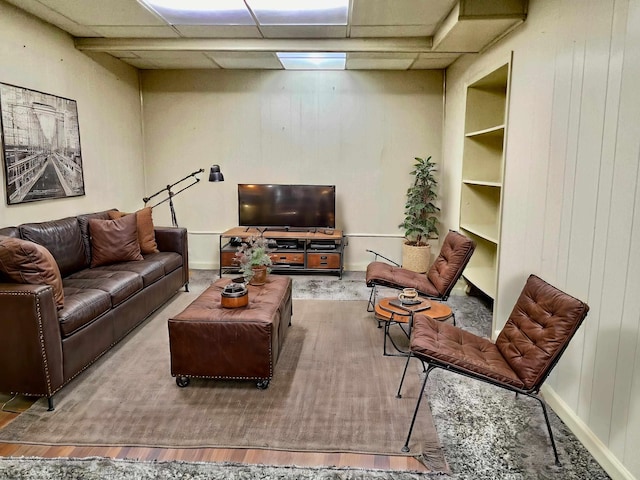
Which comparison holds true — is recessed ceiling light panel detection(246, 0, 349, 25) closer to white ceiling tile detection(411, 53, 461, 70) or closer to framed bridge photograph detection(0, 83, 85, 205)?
white ceiling tile detection(411, 53, 461, 70)

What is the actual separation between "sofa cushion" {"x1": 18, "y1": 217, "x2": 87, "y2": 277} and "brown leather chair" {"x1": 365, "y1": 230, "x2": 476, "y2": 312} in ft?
8.34

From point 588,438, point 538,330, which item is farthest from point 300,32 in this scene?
point 588,438

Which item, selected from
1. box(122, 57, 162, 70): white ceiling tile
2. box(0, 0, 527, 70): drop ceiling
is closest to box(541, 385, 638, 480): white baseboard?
box(0, 0, 527, 70): drop ceiling

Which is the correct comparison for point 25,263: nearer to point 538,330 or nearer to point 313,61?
point 538,330

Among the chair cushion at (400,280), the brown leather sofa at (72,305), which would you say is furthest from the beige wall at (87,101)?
the chair cushion at (400,280)

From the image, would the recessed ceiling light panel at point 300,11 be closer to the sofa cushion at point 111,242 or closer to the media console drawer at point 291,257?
the sofa cushion at point 111,242

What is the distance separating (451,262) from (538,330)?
1490 mm

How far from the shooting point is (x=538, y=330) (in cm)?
232

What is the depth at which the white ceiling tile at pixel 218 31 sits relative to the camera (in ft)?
13.7

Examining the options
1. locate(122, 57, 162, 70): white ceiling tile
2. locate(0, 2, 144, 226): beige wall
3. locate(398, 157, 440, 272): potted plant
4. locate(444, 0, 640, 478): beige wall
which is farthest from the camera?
locate(398, 157, 440, 272): potted plant

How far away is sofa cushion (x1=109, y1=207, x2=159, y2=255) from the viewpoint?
4457mm

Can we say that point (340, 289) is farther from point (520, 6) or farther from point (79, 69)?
point (79, 69)

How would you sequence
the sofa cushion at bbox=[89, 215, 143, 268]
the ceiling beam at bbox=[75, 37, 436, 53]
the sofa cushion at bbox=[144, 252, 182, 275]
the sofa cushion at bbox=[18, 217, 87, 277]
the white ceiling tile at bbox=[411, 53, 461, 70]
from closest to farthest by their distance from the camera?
1. the sofa cushion at bbox=[18, 217, 87, 277]
2. the sofa cushion at bbox=[89, 215, 143, 268]
3. the sofa cushion at bbox=[144, 252, 182, 275]
4. the ceiling beam at bbox=[75, 37, 436, 53]
5. the white ceiling tile at bbox=[411, 53, 461, 70]

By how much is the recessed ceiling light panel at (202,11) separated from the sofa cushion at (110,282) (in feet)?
7.17
